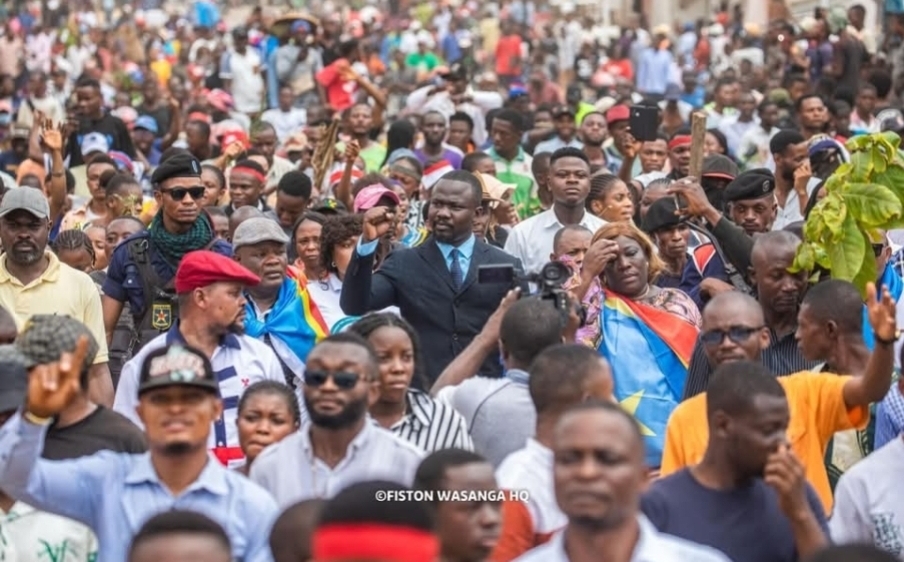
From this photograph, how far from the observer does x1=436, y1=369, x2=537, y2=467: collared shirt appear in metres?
6.61

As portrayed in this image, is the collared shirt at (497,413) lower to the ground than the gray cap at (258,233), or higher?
lower

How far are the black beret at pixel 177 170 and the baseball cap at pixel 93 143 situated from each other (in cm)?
687

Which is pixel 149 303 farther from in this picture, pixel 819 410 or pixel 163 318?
pixel 819 410

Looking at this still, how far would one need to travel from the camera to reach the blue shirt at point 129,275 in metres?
9.03

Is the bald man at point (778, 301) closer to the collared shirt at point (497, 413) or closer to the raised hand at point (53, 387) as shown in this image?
the collared shirt at point (497, 413)

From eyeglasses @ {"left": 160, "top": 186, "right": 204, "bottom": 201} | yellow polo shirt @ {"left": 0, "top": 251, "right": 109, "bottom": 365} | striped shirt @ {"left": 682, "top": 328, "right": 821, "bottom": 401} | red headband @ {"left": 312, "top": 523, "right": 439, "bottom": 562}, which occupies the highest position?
eyeglasses @ {"left": 160, "top": 186, "right": 204, "bottom": 201}

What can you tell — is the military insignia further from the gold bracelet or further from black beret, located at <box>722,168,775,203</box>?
the gold bracelet

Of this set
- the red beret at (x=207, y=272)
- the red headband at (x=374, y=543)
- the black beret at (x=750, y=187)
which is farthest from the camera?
the black beret at (x=750, y=187)

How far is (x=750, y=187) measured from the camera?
10031 millimetres

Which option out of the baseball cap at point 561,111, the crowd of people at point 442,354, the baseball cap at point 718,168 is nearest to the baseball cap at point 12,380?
the crowd of people at point 442,354

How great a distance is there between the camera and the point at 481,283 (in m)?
8.49

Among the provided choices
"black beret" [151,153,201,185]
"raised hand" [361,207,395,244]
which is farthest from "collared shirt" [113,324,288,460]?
"black beret" [151,153,201,185]

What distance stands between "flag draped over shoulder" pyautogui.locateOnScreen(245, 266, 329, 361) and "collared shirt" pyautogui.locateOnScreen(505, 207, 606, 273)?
5.23 ft

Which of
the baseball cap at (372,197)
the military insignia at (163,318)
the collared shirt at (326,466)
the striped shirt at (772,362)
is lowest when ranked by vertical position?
the collared shirt at (326,466)
